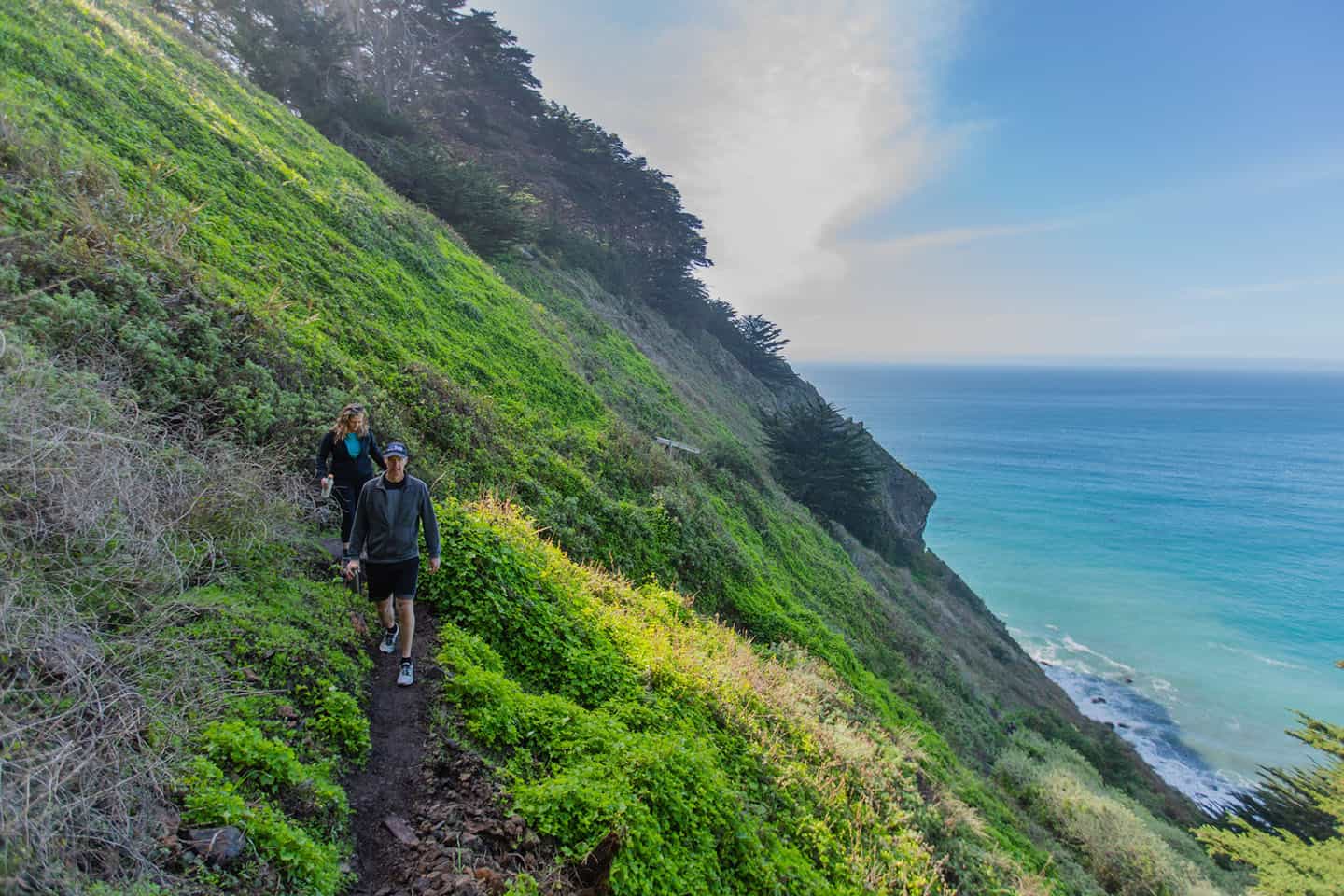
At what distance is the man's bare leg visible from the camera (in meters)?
5.01

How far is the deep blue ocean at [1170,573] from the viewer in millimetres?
36469

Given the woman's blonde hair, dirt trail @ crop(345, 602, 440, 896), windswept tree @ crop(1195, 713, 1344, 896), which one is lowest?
dirt trail @ crop(345, 602, 440, 896)

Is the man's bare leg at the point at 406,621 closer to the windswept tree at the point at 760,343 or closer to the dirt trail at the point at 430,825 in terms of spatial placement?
the dirt trail at the point at 430,825

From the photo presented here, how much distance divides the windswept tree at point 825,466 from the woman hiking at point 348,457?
2464 cm

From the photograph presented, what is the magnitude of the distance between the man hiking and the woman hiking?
3.22 ft

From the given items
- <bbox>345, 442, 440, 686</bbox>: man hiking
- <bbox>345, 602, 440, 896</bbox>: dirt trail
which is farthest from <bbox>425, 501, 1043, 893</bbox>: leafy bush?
<bbox>345, 442, 440, 686</bbox>: man hiking

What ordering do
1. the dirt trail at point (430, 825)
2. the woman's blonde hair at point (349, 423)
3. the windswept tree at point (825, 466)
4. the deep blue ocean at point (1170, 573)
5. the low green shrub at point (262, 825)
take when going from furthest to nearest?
the deep blue ocean at point (1170, 573) → the windswept tree at point (825, 466) → the woman's blonde hair at point (349, 423) → the dirt trail at point (430, 825) → the low green shrub at point (262, 825)

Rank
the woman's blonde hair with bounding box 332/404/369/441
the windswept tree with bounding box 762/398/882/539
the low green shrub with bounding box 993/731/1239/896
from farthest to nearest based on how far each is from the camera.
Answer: the windswept tree with bounding box 762/398/882/539 → the low green shrub with bounding box 993/731/1239/896 → the woman's blonde hair with bounding box 332/404/369/441

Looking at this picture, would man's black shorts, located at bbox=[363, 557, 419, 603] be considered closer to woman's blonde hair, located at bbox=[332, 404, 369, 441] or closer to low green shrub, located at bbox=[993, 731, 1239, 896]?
woman's blonde hair, located at bbox=[332, 404, 369, 441]

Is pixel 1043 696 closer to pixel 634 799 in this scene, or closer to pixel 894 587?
pixel 894 587

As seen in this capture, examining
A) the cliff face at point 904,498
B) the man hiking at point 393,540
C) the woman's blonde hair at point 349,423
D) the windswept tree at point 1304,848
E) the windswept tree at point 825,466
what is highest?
the cliff face at point 904,498

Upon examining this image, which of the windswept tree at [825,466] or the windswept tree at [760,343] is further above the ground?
the windswept tree at [760,343]

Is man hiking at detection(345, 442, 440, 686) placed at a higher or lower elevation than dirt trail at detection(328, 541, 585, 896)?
higher

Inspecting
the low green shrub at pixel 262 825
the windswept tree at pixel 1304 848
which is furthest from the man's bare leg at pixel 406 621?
the windswept tree at pixel 1304 848
